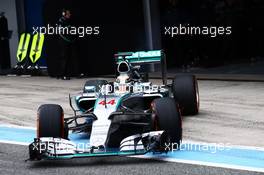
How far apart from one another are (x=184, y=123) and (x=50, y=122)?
264cm

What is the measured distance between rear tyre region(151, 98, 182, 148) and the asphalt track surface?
1.33ft

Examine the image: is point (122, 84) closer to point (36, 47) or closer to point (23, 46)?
point (36, 47)

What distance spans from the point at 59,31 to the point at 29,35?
2827mm

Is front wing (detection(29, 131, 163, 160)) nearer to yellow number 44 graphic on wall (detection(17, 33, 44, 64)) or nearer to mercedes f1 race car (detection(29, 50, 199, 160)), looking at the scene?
mercedes f1 race car (detection(29, 50, 199, 160))

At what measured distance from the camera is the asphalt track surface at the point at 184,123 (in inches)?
292

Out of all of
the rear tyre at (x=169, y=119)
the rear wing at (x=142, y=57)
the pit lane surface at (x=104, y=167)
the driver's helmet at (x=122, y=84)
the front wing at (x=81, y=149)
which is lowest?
the pit lane surface at (x=104, y=167)

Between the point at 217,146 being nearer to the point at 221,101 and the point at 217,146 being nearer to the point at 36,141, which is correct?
the point at 36,141

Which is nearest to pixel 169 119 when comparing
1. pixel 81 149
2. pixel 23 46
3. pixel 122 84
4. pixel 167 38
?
pixel 81 149

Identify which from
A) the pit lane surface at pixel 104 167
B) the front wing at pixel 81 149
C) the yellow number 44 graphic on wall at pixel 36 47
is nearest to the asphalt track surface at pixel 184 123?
the pit lane surface at pixel 104 167

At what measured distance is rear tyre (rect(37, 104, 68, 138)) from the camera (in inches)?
312

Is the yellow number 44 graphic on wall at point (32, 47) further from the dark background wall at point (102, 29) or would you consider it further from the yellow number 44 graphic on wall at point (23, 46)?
the dark background wall at point (102, 29)

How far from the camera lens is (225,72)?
1611 centimetres

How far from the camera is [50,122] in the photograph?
795 cm

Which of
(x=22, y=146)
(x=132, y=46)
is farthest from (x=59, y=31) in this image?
(x=22, y=146)
